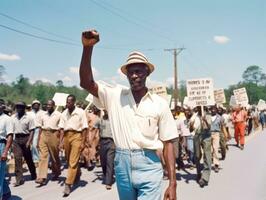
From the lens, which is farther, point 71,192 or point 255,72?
→ point 255,72

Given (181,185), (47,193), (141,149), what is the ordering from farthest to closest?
1. (181,185)
2. (47,193)
3. (141,149)

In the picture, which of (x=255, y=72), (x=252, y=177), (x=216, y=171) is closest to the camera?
(x=252, y=177)

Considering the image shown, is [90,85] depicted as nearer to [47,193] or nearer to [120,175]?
[120,175]

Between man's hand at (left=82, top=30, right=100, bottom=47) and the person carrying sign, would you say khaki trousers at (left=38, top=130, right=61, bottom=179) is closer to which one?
man's hand at (left=82, top=30, right=100, bottom=47)

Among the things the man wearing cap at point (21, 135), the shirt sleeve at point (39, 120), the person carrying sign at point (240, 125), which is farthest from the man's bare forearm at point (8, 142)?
the person carrying sign at point (240, 125)

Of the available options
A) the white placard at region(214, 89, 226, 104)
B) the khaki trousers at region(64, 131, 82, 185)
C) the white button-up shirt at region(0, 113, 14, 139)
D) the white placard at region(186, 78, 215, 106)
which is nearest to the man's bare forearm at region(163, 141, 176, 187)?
the white button-up shirt at region(0, 113, 14, 139)

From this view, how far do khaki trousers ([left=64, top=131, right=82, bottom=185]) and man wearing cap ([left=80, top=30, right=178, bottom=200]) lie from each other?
16.5 ft

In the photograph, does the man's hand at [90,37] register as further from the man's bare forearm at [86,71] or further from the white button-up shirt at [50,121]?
the white button-up shirt at [50,121]

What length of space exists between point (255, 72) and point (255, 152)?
434 ft

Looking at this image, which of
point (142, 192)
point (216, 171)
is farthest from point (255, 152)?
point (142, 192)

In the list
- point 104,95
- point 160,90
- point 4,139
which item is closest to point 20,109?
point 4,139

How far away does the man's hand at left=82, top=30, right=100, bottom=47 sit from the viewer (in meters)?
3.12

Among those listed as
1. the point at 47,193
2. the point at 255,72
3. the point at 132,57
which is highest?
the point at 255,72

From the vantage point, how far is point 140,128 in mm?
3330
